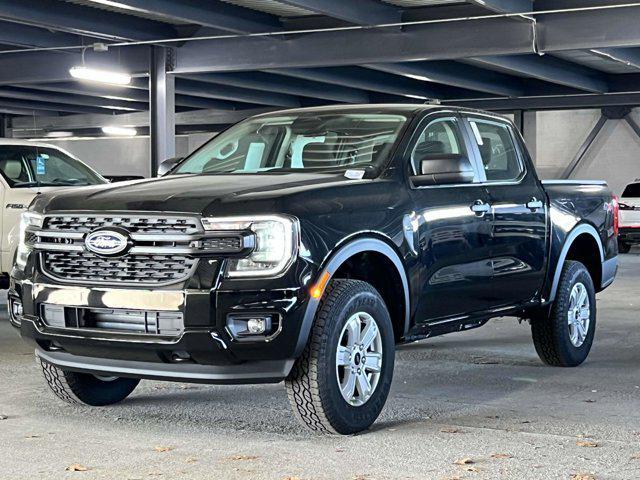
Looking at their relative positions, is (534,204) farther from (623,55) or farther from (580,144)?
(580,144)

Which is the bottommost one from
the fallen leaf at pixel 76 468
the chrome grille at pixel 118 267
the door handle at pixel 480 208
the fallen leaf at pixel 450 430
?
the fallen leaf at pixel 450 430

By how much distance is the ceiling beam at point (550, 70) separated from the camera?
2361 cm

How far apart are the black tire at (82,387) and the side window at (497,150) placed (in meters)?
2.70

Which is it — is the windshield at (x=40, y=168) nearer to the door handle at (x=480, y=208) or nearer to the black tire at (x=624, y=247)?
the door handle at (x=480, y=208)

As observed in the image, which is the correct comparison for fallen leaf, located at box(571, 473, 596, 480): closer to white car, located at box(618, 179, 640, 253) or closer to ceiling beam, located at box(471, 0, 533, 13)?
ceiling beam, located at box(471, 0, 533, 13)

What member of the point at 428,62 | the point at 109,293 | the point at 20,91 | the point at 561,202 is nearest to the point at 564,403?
the point at 561,202

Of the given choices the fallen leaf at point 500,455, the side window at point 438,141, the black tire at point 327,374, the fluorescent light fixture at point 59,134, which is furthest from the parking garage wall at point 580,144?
the fallen leaf at point 500,455

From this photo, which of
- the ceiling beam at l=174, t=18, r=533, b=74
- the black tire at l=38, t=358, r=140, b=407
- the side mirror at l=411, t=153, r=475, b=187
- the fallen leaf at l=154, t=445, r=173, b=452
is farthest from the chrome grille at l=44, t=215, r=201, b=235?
the ceiling beam at l=174, t=18, r=533, b=74

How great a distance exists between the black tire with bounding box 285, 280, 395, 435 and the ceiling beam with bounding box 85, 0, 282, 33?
37.6ft

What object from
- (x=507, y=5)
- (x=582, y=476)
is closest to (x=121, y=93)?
(x=507, y=5)

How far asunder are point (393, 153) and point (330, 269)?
1.11m

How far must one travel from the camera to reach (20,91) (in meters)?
31.6

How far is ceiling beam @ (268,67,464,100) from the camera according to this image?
2571 centimetres

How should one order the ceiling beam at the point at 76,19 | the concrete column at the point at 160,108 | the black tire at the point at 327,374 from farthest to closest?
the concrete column at the point at 160,108 < the ceiling beam at the point at 76,19 < the black tire at the point at 327,374
